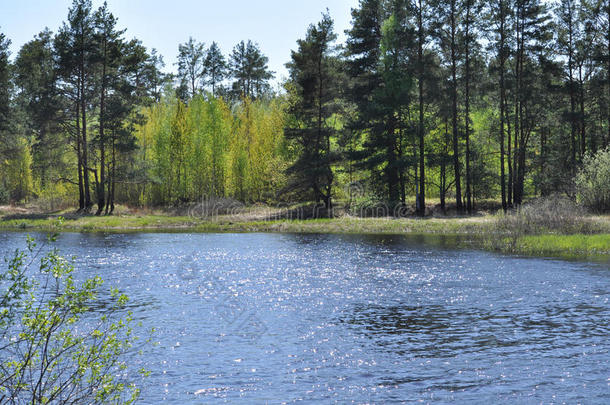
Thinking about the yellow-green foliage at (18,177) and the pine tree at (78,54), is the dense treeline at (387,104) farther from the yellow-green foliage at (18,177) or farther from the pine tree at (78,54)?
the yellow-green foliage at (18,177)

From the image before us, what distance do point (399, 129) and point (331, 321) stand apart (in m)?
40.2

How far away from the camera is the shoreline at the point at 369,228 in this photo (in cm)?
3188

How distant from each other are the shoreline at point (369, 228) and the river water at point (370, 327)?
4064mm

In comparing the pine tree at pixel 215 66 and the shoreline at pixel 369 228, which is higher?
the pine tree at pixel 215 66

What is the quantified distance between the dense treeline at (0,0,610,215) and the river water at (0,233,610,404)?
24899mm

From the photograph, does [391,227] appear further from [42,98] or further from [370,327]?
[42,98]

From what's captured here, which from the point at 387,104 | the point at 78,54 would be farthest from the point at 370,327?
the point at 78,54

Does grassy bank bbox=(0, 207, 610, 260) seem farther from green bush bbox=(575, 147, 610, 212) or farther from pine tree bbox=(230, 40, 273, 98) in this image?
pine tree bbox=(230, 40, 273, 98)

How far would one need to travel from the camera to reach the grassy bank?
3175cm

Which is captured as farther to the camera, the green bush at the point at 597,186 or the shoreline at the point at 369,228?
the green bush at the point at 597,186

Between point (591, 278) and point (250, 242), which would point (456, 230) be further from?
point (591, 278)

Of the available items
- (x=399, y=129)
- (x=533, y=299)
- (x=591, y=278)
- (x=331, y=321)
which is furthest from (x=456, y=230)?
(x=331, y=321)

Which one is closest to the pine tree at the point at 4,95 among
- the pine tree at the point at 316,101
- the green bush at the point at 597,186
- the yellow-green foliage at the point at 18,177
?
the yellow-green foliage at the point at 18,177

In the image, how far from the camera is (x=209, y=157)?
217ft
